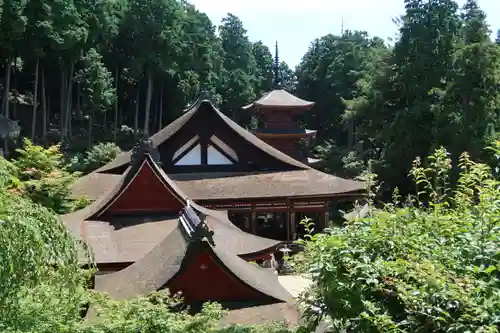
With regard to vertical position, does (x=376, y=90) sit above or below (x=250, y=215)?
above

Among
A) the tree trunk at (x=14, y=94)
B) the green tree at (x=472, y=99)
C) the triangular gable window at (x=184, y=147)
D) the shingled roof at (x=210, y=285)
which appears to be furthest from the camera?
the tree trunk at (x=14, y=94)

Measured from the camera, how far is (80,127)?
4000 cm

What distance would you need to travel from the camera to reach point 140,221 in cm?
1223

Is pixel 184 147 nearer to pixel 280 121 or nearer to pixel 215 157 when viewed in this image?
pixel 215 157

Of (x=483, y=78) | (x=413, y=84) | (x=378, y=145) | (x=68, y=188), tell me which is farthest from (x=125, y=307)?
(x=378, y=145)

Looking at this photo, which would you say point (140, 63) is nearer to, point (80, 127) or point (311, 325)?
point (80, 127)

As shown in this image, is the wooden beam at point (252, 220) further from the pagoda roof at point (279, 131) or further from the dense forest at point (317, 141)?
the pagoda roof at point (279, 131)

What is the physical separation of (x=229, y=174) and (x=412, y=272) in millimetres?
15852

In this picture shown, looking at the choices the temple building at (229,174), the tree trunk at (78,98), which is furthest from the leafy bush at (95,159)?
the temple building at (229,174)

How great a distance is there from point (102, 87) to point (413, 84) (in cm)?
1900

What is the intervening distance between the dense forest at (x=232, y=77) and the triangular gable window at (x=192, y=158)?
3.24 meters

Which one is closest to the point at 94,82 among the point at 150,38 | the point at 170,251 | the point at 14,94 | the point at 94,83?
the point at 94,83

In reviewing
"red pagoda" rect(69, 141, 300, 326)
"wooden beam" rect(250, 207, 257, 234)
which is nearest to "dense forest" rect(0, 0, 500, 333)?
"red pagoda" rect(69, 141, 300, 326)

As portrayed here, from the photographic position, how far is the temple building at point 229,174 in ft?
60.8
